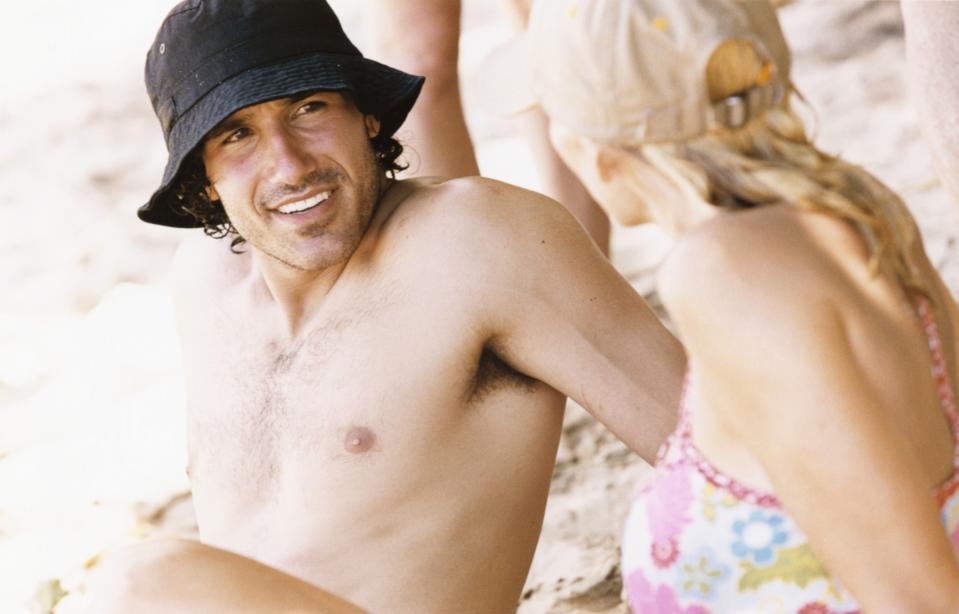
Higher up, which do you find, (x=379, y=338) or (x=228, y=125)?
(x=228, y=125)

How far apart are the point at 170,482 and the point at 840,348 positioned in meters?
2.59

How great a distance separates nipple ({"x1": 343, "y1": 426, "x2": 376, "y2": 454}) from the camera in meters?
2.38

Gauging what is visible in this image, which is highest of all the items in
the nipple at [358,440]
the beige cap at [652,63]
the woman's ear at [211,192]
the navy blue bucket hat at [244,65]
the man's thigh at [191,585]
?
the beige cap at [652,63]

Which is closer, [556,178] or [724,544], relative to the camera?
[724,544]

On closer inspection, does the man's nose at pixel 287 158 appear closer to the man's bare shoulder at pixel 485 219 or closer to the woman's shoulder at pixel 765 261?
the man's bare shoulder at pixel 485 219

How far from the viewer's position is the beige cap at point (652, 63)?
162cm

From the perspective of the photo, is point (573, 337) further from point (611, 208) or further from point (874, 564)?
point (874, 564)

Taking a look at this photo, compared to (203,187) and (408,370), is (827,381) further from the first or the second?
(203,187)

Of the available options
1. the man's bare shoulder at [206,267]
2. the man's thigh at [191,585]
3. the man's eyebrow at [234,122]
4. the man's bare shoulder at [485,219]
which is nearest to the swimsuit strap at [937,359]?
the man's bare shoulder at [485,219]

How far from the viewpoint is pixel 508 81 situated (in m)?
1.93

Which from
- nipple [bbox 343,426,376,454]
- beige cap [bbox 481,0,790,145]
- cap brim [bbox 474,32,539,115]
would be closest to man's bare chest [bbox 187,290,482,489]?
nipple [bbox 343,426,376,454]

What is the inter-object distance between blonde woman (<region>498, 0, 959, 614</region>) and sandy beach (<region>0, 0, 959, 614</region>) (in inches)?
51.5

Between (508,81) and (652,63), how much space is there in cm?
35

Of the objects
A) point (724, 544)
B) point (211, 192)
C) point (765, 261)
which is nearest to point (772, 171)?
point (765, 261)
